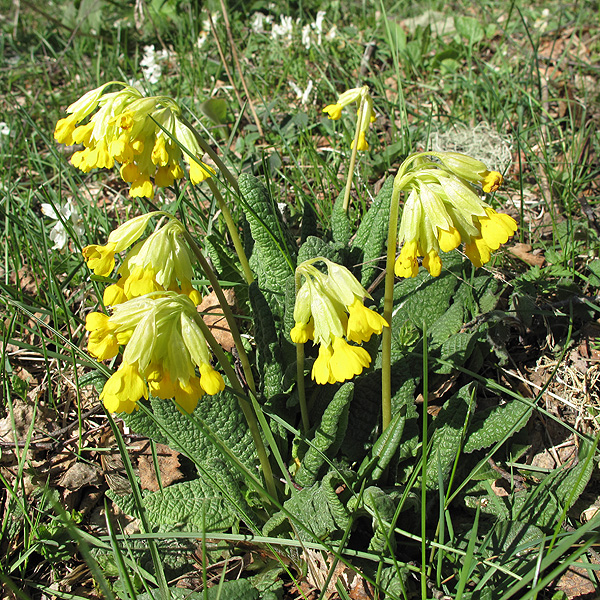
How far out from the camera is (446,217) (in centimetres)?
150

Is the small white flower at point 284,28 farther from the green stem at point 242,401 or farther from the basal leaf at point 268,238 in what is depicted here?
the green stem at point 242,401

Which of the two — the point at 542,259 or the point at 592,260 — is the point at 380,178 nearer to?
the point at 542,259

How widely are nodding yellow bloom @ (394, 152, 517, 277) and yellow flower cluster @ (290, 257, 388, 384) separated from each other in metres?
0.14

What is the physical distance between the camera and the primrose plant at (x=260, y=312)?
4.92ft

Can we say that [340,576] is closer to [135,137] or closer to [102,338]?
[102,338]

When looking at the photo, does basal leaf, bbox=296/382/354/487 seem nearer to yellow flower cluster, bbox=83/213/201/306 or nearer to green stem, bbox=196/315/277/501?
green stem, bbox=196/315/277/501

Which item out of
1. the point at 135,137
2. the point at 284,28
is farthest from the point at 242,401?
the point at 284,28

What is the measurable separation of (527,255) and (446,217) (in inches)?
60.7

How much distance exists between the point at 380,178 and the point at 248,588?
242 cm

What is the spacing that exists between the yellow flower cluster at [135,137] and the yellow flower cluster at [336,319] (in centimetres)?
61

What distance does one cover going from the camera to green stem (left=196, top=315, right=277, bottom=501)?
1565 millimetres

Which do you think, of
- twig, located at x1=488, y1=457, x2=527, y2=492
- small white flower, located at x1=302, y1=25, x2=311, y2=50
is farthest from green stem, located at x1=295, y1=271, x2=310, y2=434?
small white flower, located at x1=302, y1=25, x2=311, y2=50

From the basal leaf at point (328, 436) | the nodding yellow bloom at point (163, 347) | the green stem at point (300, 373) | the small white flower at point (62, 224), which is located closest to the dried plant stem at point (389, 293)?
the basal leaf at point (328, 436)

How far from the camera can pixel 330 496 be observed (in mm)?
1726
